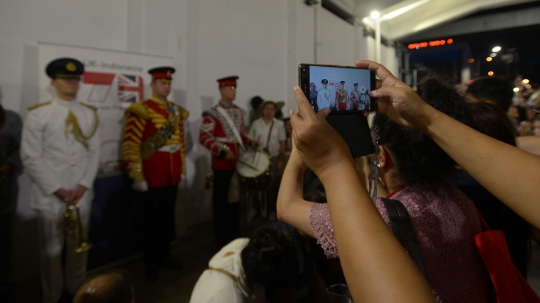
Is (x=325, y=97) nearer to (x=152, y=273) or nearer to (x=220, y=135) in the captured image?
(x=152, y=273)

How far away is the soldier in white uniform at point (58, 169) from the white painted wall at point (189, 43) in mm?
364

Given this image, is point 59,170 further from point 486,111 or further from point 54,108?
point 486,111

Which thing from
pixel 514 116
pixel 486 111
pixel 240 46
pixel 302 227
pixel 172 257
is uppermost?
pixel 240 46

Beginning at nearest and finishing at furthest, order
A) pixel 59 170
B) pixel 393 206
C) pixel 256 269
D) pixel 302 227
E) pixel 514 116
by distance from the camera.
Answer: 1. pixel 393 206
2. pixel 302 227
3. pixel 256 269
4. pixel 59 170
5. pixel 514 116

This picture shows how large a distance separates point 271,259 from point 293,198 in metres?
0.61

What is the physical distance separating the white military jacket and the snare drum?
1.46 m

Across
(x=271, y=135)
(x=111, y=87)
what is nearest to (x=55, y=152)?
(x=111, y=87)

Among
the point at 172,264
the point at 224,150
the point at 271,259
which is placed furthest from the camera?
the point at 224,150

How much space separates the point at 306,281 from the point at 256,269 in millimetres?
338

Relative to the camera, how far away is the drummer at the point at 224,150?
336 centimetres

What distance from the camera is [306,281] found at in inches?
64.6

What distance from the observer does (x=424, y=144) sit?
30.9 inches

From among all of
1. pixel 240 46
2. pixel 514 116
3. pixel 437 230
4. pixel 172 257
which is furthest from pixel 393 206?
pixel 514 116

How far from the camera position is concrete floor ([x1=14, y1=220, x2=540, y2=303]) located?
2.41 metres
